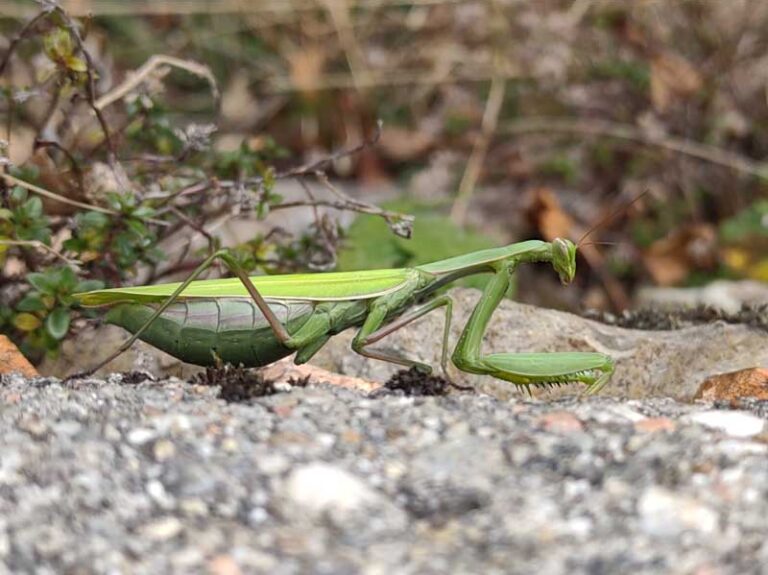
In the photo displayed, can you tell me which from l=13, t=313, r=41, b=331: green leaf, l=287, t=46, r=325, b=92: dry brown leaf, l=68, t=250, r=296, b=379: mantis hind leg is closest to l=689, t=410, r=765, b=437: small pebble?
l=68, t=250, r=296, b=379: mantis hind leg

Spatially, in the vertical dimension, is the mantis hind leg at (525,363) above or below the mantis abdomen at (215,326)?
below

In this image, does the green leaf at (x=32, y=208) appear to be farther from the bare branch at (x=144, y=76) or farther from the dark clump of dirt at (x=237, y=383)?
the dark clump of dirt at (x=237, y=383)

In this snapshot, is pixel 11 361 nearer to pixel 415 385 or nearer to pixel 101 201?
pixel 101 201

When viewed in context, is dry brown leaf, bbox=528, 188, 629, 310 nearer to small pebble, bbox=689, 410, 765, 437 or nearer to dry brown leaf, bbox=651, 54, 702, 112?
dry brown leaf, bbox=651, 54, 702, 112

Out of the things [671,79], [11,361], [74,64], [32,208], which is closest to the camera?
[11,361]

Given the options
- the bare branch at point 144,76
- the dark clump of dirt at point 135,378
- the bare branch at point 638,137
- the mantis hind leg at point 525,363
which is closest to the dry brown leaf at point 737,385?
the mantis hind leg at point 525,363

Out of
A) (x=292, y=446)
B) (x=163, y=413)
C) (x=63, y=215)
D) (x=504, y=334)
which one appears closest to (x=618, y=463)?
(x=292, y=446)

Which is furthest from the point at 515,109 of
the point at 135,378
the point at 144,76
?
the point at 135,378
